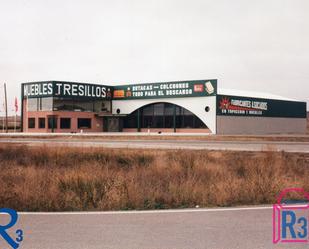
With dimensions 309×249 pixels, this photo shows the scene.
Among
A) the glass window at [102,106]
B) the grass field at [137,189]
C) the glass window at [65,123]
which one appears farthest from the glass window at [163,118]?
the grass field at [137,189]

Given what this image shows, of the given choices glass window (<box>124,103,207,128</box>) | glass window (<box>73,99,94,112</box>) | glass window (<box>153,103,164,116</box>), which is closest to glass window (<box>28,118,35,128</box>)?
glass window (<box>73,99,94,112</box>)

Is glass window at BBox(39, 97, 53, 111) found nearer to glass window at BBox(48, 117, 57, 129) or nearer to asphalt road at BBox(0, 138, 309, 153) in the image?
glass window at BBox(48, 117, 57, 129)

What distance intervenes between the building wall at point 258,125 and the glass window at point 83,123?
21.2 m

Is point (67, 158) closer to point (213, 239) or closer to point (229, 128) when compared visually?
point (213, 239)

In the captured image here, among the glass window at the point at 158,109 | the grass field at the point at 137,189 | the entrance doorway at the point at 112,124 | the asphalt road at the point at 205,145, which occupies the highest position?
the glass window at the point at 158,109

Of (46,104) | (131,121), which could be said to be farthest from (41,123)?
(131,121)

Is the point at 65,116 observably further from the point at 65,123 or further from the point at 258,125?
the point at 258,125

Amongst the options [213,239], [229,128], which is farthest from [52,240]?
[229,128]

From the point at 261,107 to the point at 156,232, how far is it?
5626cm

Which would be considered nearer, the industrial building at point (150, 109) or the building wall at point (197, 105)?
the building wall at point (197, 105)

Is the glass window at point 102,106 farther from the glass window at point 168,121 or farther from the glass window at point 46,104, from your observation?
the glass window at point 168,121

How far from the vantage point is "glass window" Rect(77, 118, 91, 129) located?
193ft

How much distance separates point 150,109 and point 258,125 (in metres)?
17.2

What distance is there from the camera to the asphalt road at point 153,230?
5102 millimetres
